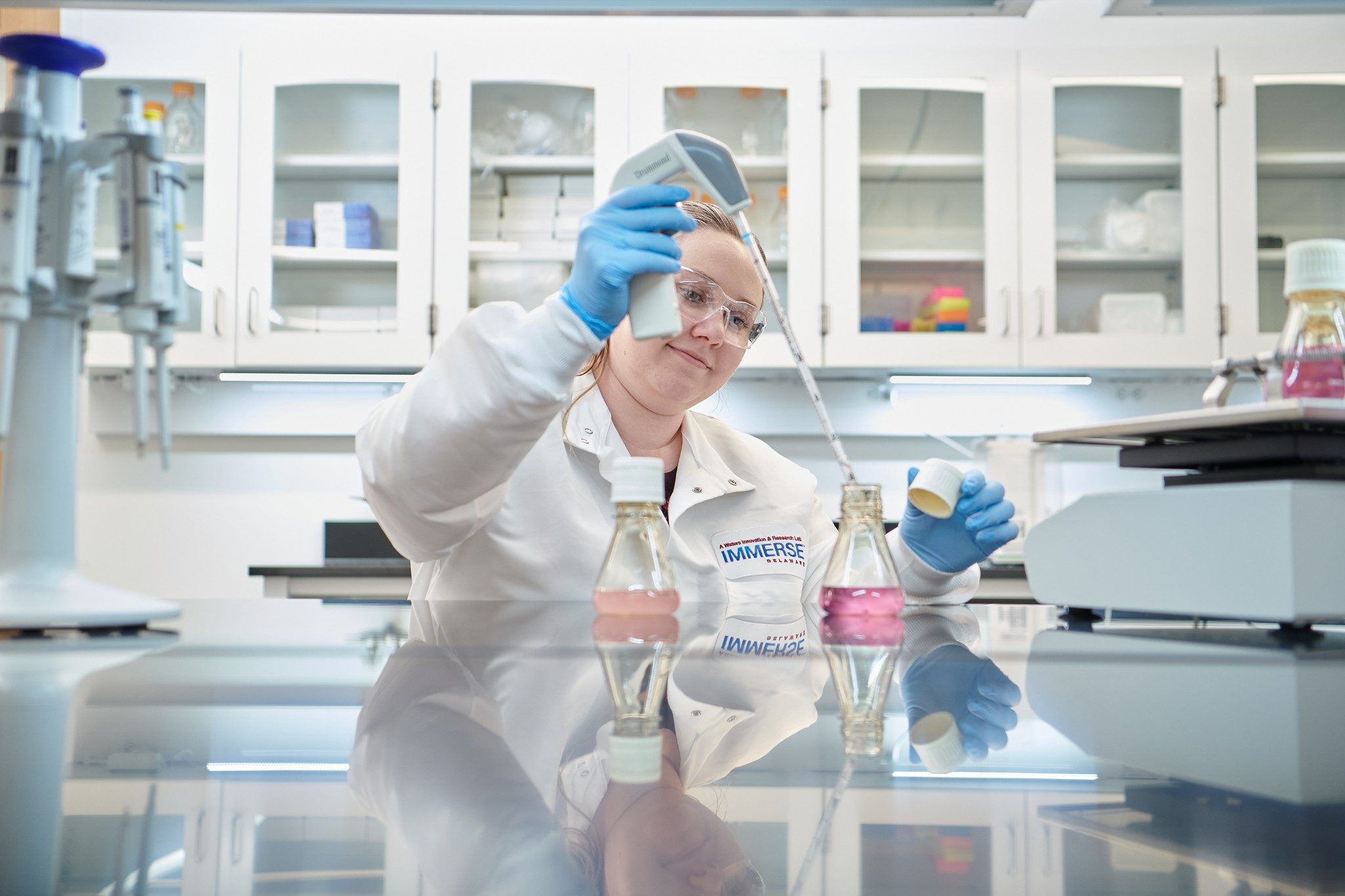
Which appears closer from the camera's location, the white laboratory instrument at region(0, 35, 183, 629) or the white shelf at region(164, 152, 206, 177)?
the white laboratory instrument at region(0, 35, 183, 629)

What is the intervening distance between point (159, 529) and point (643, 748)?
10.4 ft

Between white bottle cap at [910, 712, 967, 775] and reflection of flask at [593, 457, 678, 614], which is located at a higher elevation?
reflection of flask at [593, 457, 678, 614]

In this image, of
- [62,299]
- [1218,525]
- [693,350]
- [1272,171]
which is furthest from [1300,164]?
[62,299]

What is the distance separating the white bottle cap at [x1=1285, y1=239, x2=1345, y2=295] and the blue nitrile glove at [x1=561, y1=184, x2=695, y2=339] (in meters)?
0.54

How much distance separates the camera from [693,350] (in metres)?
1.51

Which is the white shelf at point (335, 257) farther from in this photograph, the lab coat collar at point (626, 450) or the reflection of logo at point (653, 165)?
the reflection of logo at point (653, 165)

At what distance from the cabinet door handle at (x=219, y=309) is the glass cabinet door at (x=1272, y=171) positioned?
8.98 feet

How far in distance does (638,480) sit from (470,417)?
0.38 metres

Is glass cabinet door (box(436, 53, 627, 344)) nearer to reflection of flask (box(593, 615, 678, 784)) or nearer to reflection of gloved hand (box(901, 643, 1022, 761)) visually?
reflection of flask (box(593, 615, 678, 784))

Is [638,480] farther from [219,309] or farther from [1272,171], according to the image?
[1272,171]

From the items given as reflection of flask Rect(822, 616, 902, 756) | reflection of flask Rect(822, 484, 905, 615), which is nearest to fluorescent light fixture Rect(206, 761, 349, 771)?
reflection of flask Rect(822, 616, 902, 756)

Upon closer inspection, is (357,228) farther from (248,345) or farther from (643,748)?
(643,748)

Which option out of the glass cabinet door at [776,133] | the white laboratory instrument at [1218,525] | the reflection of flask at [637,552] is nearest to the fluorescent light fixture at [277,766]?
the reflection of flask at [637,552]

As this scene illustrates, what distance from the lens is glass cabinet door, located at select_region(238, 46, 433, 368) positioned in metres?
2.76
